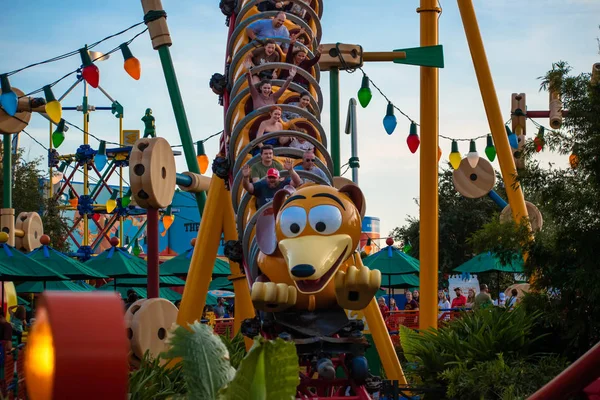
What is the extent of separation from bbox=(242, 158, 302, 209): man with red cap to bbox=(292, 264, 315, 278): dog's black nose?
4.78 ft

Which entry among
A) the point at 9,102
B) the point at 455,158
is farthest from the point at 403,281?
the point at 9,102

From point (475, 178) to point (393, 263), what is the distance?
→ 4.05 meters

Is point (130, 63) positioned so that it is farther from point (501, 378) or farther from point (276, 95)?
point (501, 378)

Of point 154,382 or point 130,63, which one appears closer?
point 154,382

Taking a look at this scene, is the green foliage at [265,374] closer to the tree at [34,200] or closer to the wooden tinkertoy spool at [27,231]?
the wooden tinkertoy spool at [27,231]

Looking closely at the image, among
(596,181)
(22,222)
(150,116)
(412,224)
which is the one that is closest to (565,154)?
(596,181)

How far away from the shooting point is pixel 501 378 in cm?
691

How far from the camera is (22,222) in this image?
17.9m

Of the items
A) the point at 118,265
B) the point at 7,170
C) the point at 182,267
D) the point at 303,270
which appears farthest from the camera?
the point at 182,267

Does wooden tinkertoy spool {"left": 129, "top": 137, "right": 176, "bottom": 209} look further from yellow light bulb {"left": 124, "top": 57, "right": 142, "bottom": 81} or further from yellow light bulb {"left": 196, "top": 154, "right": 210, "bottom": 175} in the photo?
yellow light bulb {"left": 196, "top": 154, "right": 210, "bottom": 175}

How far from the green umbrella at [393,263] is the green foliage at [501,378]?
10067 mm

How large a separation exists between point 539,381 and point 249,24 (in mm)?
5898

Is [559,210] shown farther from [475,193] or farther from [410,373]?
[475,193]

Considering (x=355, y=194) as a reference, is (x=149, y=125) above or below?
above
